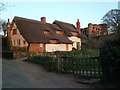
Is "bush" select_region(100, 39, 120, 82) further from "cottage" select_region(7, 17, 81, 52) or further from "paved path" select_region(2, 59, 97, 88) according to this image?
"cottage" select_region(7, 17, 81, 52)

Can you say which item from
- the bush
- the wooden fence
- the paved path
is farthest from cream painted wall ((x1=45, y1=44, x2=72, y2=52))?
the bush

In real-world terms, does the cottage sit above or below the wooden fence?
above

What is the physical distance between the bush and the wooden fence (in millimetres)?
1495

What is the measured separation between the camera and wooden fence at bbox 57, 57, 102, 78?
30.6 ft

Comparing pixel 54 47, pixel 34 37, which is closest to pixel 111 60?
pixel 34 37

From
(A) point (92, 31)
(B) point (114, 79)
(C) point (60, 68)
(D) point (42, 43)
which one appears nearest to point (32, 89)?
(B) point (114, 79)

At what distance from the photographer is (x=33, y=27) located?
35.1 m

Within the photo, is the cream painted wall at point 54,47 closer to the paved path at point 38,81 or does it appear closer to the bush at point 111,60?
the paved path at point 38,81

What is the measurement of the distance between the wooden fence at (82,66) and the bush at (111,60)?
58.8 inches

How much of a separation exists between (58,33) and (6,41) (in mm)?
13880

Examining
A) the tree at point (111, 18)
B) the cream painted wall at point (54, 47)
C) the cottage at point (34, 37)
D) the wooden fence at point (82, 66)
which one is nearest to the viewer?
the wooden fence at point (82, 66)

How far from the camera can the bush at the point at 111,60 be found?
6520 mm

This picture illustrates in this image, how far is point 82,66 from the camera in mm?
10086

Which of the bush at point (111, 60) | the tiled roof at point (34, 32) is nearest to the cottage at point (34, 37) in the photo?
the tiled roof at point (34, 32)
